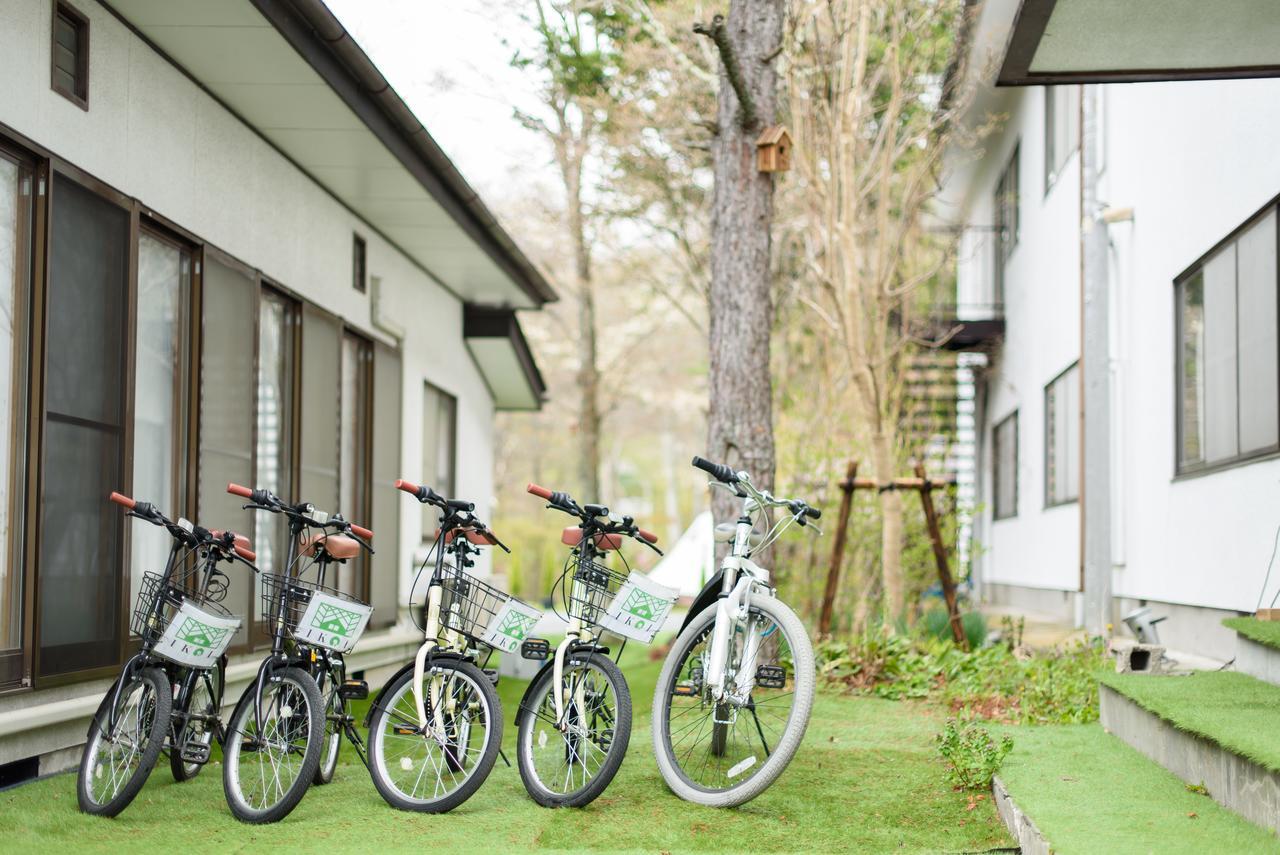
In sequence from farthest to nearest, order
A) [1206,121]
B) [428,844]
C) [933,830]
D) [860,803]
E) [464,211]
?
[464,211]
[1206,121]
[860,803]
[933,830]
[428,844]

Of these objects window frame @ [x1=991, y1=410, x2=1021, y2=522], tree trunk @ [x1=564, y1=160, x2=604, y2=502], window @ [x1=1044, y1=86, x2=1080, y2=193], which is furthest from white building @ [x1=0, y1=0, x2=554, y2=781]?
tree trunk @ [x1=564, y1=160, x2=604, y2=502]

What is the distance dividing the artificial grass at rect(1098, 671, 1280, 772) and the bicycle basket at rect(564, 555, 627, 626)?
200 centimetres

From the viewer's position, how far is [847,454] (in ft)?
37.4

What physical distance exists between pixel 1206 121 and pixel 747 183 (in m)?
2.69

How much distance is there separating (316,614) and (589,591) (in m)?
0.97

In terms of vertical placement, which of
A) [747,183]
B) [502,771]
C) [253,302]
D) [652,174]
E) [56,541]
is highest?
[652,174]

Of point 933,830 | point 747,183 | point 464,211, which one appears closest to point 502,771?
point 933,830

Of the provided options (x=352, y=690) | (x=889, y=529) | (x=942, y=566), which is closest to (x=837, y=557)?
(x=942, y=566)

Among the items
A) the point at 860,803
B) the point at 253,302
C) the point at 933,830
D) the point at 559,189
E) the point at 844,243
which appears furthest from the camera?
the point at 559,189

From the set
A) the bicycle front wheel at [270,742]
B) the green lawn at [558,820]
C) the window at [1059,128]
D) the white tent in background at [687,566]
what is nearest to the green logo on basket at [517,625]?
the green lawn at [558,820]

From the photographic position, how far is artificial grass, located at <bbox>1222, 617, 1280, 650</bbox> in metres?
5.63

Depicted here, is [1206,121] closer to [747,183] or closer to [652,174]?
[747,183]

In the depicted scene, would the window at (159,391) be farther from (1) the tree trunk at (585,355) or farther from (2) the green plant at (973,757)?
(1) the tree trunk at (585,355)

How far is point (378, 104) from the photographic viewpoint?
24.1ft
